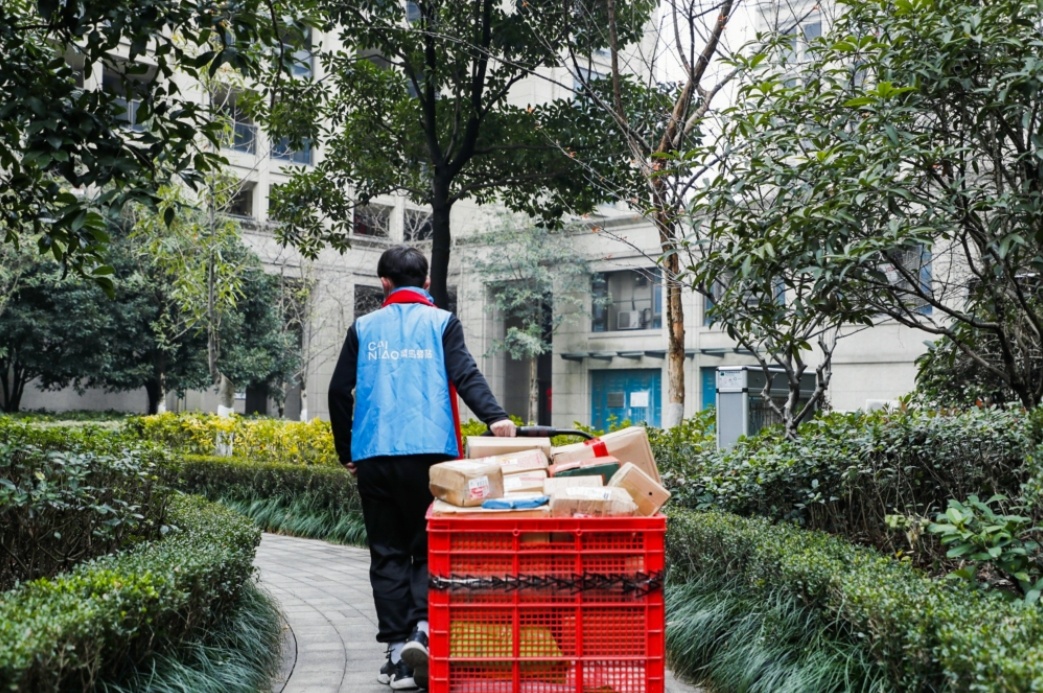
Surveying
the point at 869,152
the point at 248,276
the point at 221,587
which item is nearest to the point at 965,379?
the point at 869,152

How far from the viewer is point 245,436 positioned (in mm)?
15461

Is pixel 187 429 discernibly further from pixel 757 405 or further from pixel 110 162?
pixel 110 162

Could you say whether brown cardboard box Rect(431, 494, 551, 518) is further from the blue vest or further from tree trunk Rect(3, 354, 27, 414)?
tree trunk Rect(3, 354, 27, 414)

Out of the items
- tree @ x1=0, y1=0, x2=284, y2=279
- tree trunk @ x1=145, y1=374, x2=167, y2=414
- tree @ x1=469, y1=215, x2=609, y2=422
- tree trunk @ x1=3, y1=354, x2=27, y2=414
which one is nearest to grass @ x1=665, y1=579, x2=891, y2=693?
tree @ x1=0, y1=0, x2=284, y2=279

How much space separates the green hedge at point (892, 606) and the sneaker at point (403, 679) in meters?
1.65

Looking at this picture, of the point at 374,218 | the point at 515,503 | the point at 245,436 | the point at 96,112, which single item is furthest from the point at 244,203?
the point at 515,503

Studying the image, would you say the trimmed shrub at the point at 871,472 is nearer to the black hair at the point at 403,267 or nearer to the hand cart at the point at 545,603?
the hand cart at the point at 545,603

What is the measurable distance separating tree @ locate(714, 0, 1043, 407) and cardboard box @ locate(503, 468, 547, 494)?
2.06 meters

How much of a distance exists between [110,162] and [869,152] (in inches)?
152

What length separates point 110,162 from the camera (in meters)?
5.28

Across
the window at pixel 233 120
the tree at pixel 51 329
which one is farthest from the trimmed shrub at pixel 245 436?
the tree at pixel 51 329

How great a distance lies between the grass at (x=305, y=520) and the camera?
33.9 feet

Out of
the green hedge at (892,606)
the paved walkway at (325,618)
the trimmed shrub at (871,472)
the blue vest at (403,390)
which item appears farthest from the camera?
the trimmed shrub at (871,472)

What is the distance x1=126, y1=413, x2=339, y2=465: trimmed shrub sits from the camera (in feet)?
46.4
